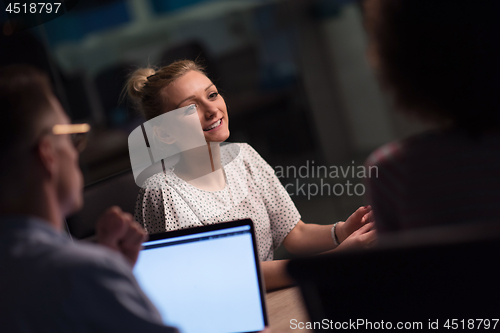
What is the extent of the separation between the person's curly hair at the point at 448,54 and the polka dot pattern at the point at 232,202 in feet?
2.26

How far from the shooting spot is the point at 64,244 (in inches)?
16.5

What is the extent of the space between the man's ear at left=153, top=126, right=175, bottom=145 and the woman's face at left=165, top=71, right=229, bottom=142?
0.09 m

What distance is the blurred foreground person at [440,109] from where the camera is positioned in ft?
1.65

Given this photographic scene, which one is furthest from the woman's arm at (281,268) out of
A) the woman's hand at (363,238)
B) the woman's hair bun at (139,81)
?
the woman's hair bun at (139,81)

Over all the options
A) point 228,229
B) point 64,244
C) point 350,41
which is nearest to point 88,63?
point 350,41

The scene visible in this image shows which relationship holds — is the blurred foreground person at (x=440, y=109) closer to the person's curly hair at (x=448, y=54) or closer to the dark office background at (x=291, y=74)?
the person's curly hair at (x=448, y=54)

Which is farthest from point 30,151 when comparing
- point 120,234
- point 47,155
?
point 120,234

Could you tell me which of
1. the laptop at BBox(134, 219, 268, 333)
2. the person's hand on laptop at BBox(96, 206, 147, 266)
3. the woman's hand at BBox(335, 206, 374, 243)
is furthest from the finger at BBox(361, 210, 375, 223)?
the person's hand on laptop at BBox(96, 206, 147, 266)

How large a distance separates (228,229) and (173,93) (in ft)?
1.84

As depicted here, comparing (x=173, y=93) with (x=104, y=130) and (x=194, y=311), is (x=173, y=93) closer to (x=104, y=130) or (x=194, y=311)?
(x=194, y=311)

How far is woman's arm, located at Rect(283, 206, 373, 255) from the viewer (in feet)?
3.24

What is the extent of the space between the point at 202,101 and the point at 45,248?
0.76m

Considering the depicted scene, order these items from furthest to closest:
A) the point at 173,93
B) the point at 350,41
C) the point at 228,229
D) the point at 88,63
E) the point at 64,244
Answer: the point at 88,63 → the point at 350,41 → the point at 173,93 → the point at 228,229 → the point at 64,244

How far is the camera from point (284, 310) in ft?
2.59
